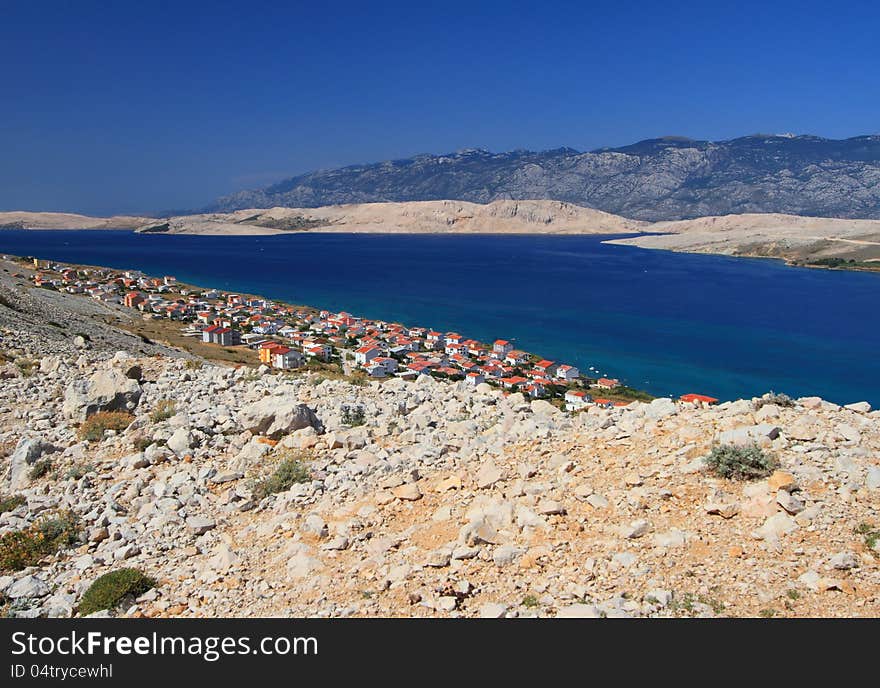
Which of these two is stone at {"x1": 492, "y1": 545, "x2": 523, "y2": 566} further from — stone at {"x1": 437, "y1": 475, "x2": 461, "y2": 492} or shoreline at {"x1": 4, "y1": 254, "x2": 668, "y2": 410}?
shoreline at {"x1": 4, "y1": 254, "x2": 668, "y2": 410}

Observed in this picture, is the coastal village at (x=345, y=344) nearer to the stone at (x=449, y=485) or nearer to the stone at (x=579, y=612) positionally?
the stone at (x=449, y=485)

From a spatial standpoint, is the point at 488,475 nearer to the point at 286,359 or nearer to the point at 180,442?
the point at 180,442

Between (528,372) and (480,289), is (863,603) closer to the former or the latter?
(528,372)

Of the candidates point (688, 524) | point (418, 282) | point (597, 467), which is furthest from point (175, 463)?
point (418, 282)

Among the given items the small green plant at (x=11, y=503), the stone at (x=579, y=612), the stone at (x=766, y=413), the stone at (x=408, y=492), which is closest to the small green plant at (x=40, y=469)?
the small green plant at (x=11, y=503)

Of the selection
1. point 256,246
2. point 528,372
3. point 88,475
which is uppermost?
point 256,246

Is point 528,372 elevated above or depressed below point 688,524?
below

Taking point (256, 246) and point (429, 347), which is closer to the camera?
point (429, 347)

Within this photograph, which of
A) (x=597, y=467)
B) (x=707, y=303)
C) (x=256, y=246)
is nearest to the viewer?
(x=597, y=467)
